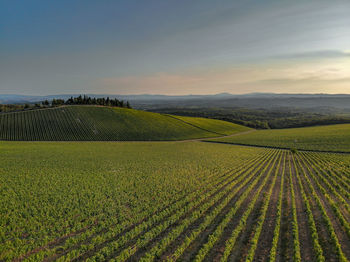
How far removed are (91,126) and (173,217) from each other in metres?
78.2

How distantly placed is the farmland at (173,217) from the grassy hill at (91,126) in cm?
4826

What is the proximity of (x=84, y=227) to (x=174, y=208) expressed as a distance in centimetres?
765

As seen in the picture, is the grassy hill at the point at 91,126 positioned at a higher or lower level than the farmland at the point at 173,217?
higher

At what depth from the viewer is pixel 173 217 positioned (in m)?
15.9

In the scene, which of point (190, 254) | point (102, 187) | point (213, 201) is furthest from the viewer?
point (102, 187)

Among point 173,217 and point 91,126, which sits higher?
point 91,126

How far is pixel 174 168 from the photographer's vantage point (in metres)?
34.2

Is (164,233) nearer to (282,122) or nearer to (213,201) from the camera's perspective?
(213,201)

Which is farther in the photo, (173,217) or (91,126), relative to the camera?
(91,126)

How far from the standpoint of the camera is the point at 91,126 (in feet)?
276

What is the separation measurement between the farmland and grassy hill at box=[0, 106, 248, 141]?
48260 millimetres

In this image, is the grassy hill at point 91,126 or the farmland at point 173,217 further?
the grassy hill at point 91,126

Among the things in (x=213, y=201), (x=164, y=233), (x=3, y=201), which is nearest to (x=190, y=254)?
(x=164, y=233)

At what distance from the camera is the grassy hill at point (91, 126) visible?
7204 cm
